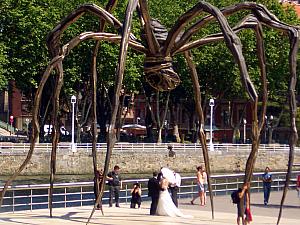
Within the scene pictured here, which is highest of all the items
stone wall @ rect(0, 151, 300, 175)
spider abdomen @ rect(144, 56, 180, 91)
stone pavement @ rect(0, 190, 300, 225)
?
spider abdomen @ rect(144, 56, 180, 91)

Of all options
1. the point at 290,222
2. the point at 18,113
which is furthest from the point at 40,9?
the point at 18,113

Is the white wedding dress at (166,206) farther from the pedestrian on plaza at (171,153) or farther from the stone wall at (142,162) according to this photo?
the pedestrian on plaza at (171,153)

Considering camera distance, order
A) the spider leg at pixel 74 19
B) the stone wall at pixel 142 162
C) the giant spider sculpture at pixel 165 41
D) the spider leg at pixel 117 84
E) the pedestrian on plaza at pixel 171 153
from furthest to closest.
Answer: the pedestrian on plaza at pixel 171 153 → the stone wall at pixel 142 162 → the spider leg at pixel 74 19 → the giant spider sculpture at pixel 165 41 → the spider leg at pixel 117 84

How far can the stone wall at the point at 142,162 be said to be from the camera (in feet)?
173

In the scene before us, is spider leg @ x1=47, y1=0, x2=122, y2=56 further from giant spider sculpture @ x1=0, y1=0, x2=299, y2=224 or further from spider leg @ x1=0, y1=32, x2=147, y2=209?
spider leg @ x1=0, y1=32, x2=147, y2=209

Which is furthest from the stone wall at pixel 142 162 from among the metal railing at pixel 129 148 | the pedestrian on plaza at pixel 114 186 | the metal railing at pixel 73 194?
the pedestrian on plaza at pixel 114 186

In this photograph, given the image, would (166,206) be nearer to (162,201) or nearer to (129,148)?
(162,201)

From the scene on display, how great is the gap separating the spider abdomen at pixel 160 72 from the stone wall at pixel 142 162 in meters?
35.2

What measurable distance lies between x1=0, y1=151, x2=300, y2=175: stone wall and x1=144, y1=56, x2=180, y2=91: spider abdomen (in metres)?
35.2

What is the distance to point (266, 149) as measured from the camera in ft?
216

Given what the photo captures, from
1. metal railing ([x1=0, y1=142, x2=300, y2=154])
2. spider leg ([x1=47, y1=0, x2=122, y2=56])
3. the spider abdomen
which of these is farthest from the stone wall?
the spider abdomen

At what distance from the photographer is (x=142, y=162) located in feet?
190

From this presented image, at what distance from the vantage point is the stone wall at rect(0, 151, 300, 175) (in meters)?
52.7

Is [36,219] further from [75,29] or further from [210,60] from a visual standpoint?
[210,60]
